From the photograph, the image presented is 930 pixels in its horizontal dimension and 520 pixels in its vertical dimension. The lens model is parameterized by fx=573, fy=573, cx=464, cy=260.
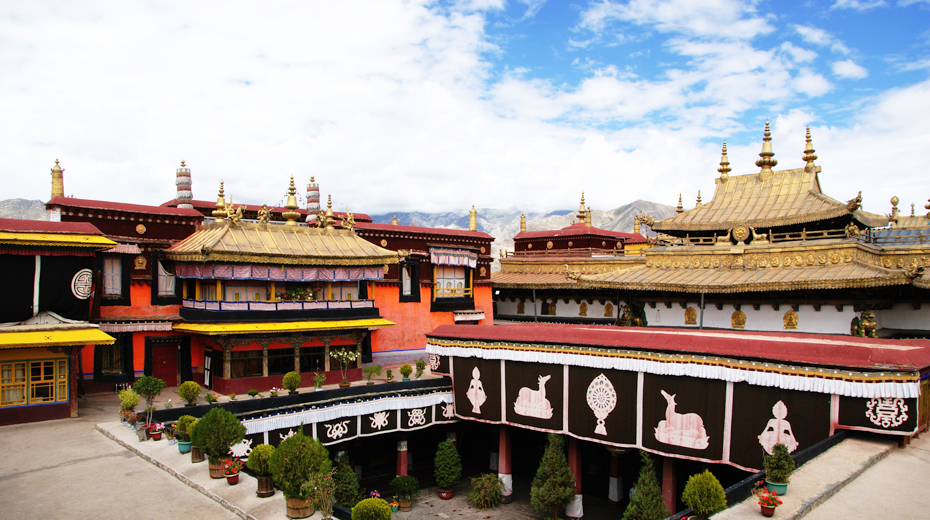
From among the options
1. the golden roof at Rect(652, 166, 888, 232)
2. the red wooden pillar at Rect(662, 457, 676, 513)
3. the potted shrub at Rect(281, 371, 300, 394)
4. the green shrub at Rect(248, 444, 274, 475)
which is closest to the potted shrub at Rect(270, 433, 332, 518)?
the green shrub at Rect(248, 444, 274, 475)

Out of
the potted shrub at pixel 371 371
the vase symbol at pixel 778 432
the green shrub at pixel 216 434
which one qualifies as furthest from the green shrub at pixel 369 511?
the potted shrub at pixel 371 371

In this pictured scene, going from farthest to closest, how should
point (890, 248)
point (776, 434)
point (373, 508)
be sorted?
point (890, 248), point (776, 434), point (373, 508)

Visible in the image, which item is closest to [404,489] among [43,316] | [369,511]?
[369,511]

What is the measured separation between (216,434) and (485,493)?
10986 mm

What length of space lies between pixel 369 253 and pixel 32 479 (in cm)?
1462

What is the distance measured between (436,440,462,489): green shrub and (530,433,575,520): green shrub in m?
4.09

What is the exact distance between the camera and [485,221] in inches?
7702

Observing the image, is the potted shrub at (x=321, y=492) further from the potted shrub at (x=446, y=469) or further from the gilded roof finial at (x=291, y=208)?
the gilded roof finial at (x=291, y=208)

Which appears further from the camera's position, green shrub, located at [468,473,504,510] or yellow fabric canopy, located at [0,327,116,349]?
green shrub, located at [468,473,504,510]

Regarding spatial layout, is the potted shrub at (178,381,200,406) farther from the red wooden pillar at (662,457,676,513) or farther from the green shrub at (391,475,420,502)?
the red wooden pillar at (662,457,676,513)

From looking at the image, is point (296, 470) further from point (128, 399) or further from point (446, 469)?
point (446, 469)

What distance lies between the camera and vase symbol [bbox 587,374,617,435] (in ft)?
58.1

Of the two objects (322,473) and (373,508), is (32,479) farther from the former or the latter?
(373,508)

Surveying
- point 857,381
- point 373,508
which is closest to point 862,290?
point 857,381
